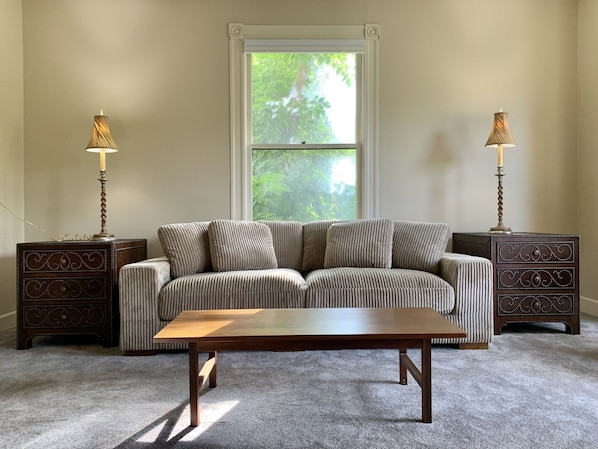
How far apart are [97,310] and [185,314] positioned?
1.13 meters

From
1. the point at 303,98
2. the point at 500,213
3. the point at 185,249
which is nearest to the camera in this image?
the point at 185,249

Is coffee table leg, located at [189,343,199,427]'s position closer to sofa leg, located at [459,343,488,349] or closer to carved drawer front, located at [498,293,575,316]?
sofa leg, located at [459,343,488,349]

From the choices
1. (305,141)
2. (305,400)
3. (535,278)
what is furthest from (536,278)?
(305,141)

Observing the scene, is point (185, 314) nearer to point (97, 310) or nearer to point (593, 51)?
point (97, 310)

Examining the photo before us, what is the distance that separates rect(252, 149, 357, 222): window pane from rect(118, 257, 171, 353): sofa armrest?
3.95 feet

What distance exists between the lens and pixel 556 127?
3.22 m

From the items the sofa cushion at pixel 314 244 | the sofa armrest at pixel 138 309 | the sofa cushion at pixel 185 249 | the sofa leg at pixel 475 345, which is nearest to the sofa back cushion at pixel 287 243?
the sofa cushion at pixel 314 244

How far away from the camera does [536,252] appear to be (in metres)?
2.59

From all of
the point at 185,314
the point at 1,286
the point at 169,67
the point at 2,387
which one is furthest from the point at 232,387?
the point at 169,67

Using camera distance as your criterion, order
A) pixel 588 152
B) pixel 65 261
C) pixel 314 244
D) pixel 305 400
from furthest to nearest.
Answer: pixel 588 152, pixel 314 244, pixel 65 261, pixel 305 400

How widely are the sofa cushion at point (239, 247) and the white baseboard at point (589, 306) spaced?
8.62 ft

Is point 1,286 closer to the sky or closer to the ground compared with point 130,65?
closer to the ground

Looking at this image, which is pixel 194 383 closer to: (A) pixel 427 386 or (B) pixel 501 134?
(A) pixel 427 386

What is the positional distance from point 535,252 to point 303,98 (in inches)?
84.2
